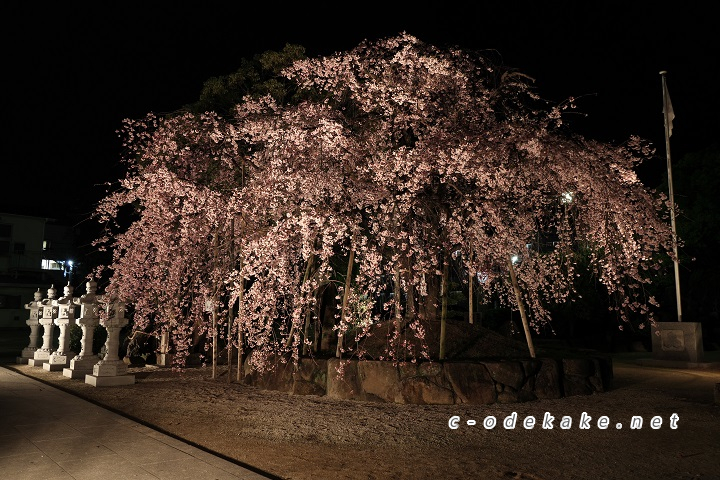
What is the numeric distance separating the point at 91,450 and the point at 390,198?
21.6ft

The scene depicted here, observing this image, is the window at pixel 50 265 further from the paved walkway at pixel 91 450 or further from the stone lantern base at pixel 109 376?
the paved walkway at pixel 91 450

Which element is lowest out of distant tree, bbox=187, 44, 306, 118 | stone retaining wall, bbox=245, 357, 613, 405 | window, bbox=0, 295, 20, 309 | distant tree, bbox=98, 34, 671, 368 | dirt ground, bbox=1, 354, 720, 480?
dirt ground, bbox=1, 354, 720, 480

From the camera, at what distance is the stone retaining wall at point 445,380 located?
10453mm

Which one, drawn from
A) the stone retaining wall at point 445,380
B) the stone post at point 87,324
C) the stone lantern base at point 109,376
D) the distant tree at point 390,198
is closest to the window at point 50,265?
the stone post at point 87,324

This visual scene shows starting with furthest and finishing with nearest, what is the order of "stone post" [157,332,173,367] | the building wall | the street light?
the building wall < "stone post" [157,332,173,367] < the street light

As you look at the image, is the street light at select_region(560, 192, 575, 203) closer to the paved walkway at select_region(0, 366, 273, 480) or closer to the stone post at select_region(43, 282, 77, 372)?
the paved walkway at select_region(0, 366, 273, 480)

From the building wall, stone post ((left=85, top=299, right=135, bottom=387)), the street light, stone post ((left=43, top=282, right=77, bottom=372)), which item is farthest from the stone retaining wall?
the building wall

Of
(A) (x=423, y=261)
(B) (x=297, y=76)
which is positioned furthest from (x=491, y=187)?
(B) (x=297, y=76)

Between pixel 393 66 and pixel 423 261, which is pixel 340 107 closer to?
pixel 393 66

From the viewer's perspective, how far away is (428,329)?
41.3 ft

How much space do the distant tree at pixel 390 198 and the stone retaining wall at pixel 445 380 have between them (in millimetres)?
578

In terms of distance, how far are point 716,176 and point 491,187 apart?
19507 mm

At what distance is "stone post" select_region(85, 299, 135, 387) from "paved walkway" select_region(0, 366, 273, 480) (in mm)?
3303

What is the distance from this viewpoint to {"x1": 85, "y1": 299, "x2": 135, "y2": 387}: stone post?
1316 cm
